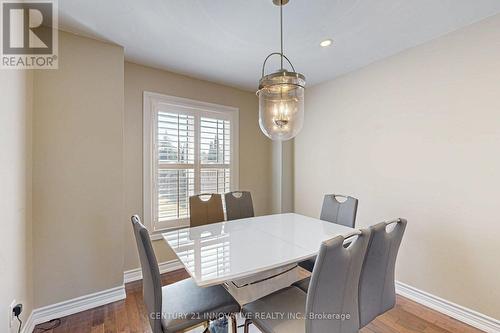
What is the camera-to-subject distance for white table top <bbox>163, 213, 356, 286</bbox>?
126cm

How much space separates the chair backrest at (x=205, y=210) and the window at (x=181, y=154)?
0.70m

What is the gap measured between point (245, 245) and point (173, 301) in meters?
0.58

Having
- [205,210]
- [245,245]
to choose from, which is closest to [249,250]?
[245,245]

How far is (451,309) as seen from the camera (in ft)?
6.52

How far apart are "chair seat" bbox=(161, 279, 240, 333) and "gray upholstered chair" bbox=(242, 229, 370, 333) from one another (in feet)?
0.49

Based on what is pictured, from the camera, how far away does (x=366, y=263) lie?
142cm

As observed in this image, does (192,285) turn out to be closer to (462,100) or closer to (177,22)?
(177,22)

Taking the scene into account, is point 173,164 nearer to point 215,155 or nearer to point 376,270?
point 215,155

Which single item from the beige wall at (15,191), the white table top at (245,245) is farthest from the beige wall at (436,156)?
the beige wall at (15,191)

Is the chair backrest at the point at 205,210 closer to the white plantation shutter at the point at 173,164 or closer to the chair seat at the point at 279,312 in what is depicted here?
the white plantation shutter at the point at 173,164

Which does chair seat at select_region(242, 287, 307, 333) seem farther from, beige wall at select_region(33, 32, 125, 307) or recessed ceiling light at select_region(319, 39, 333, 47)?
recessed ceiling light at select_region(319, 39, 333, 47)

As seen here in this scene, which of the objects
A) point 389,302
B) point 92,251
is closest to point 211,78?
point 92,251

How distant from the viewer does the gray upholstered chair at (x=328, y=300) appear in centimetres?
106

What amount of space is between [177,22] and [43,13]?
3.41ft
